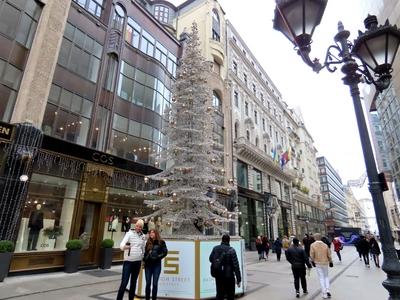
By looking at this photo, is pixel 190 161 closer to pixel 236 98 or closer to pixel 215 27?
pixel 236 98

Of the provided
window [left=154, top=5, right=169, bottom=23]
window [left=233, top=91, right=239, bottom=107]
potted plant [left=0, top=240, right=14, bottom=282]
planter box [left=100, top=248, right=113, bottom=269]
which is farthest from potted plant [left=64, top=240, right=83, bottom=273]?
window [left=154, top=5, right=169, bottom=23]

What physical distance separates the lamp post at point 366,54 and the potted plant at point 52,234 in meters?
12.9

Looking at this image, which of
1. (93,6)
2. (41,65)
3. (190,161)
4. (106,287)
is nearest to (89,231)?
(106,287)

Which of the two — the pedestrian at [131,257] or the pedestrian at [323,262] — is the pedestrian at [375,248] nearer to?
the pedestrian at [323,262]

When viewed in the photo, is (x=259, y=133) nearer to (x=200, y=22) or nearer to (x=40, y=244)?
(x=200, y=22)

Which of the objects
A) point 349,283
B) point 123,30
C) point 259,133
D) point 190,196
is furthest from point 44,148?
point 259,133

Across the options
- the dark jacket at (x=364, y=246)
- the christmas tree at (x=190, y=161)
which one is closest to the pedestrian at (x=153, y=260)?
the christmas tree at (x=190, y=161)

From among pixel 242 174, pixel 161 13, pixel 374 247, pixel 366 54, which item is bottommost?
pixel 374 247

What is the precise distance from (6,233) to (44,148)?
3839mm

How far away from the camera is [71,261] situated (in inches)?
468

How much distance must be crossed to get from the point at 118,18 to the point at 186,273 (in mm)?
17279

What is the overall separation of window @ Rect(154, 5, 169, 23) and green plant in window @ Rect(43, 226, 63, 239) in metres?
27.2

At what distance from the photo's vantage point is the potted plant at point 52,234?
12214 millimetres

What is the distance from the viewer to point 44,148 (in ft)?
39.9
